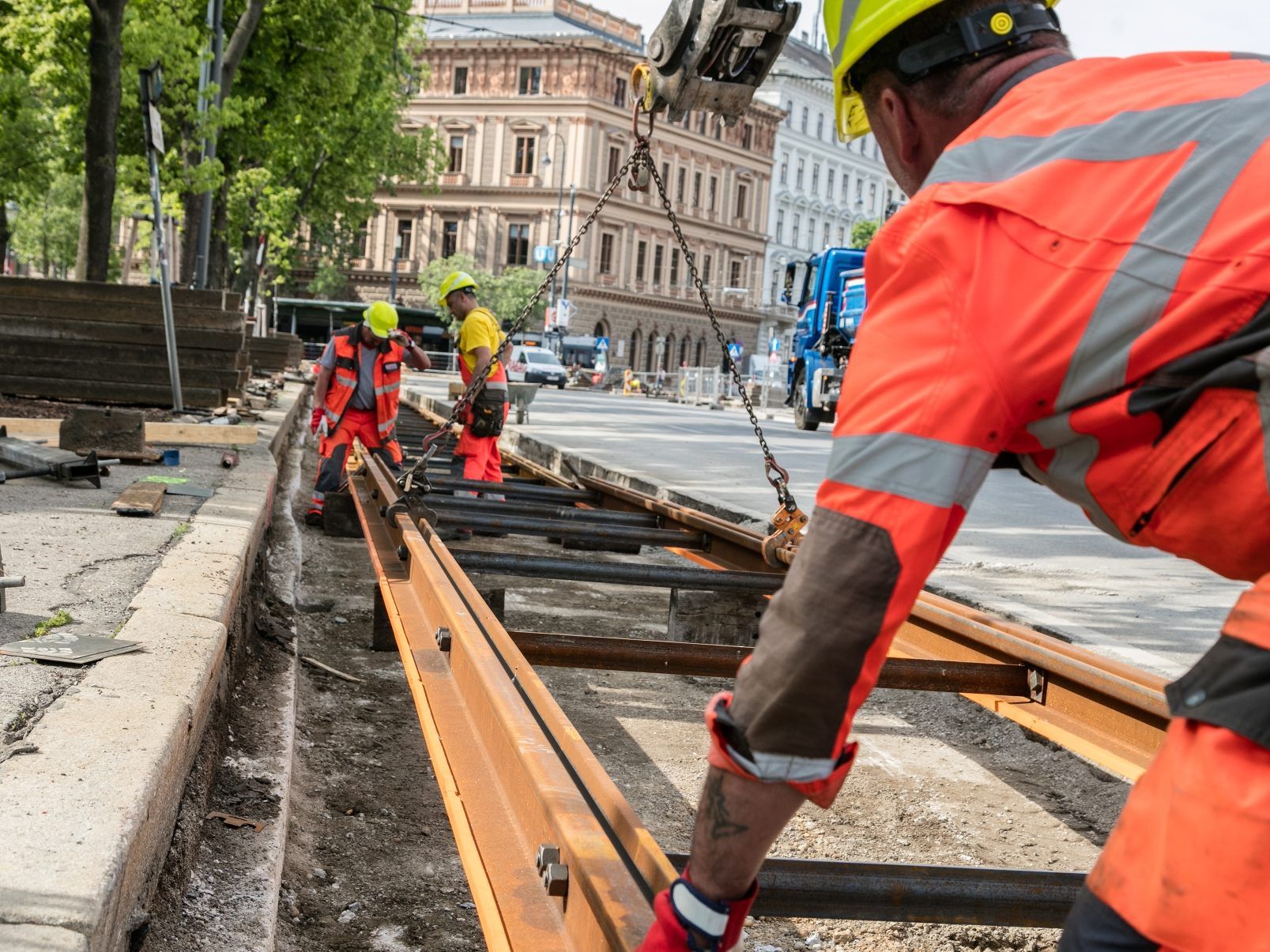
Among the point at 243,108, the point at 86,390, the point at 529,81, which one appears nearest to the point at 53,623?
the point at 86,390

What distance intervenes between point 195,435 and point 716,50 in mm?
8953

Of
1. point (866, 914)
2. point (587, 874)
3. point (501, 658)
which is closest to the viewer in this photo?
point (587, 874)

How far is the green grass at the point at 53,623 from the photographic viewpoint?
3926mm

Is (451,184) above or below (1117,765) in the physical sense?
above

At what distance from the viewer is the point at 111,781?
261cm

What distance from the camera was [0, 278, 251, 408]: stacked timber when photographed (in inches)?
551

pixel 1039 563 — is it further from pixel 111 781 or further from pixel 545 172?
pixel 545 172

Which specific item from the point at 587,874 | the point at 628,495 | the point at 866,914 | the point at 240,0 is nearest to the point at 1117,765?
the point at 866,914

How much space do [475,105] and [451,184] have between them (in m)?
4.54

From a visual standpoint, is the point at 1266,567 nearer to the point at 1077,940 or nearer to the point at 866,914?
the point at 1077,940

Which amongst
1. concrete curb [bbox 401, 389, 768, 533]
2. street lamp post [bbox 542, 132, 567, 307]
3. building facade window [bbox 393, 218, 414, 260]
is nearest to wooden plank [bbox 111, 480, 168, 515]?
concrete curb [bbox 401, 389, 768, 533]

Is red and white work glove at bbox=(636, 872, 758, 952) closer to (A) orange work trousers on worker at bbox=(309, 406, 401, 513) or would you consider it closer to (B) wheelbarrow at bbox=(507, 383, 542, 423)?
(A) orange work trousers on worker at bbox=(309, 406, 401, 513)

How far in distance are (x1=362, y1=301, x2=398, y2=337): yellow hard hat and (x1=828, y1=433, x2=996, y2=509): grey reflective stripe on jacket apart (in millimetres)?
8859

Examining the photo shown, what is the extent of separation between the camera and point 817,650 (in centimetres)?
132
